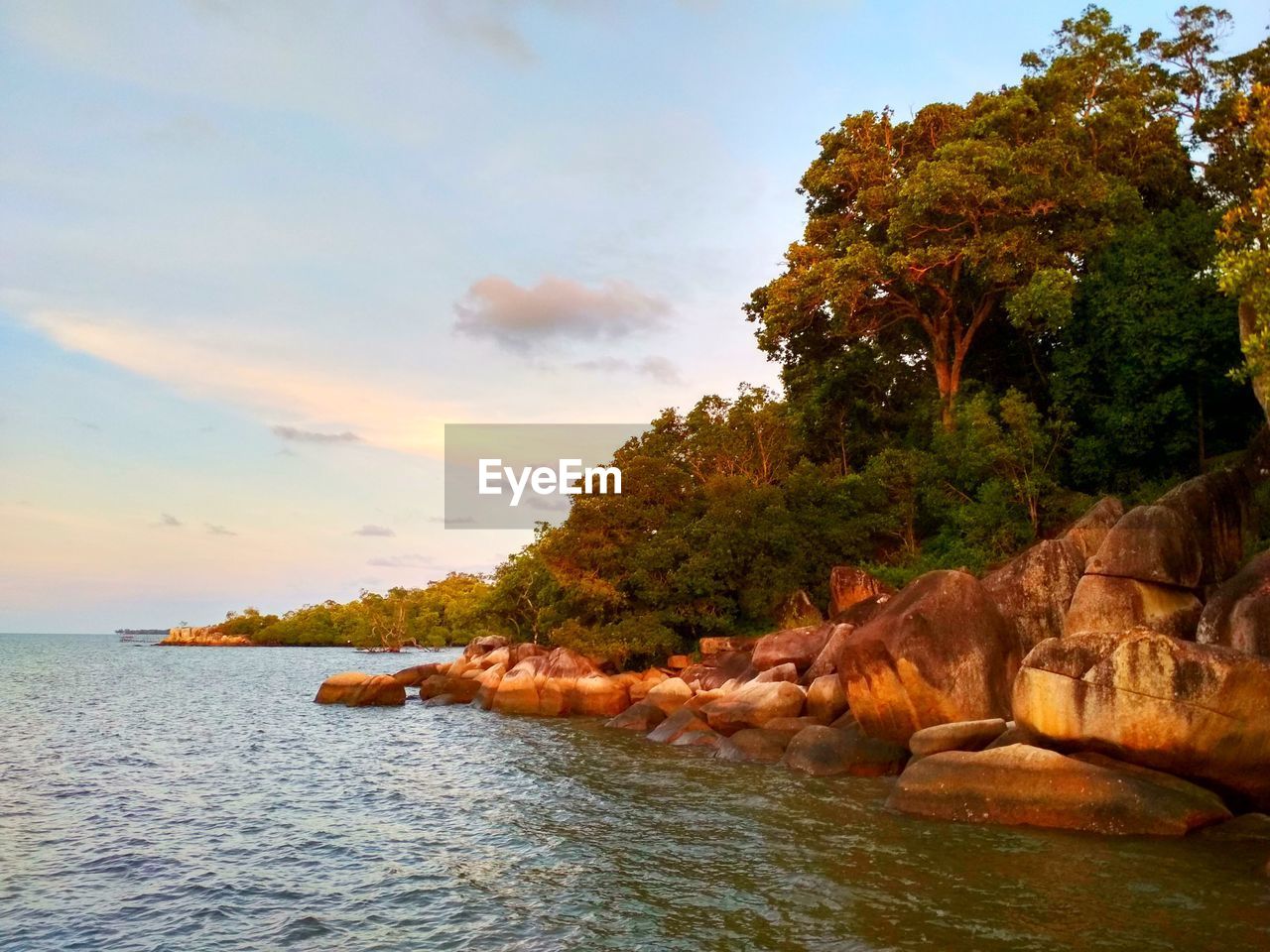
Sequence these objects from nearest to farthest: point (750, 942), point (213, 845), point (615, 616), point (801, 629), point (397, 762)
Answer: point (750, 942), point (213, 845), point (397, 762), point (801, 629), point (615, 616)

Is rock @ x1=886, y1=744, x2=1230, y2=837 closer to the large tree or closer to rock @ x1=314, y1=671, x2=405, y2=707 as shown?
the large tree

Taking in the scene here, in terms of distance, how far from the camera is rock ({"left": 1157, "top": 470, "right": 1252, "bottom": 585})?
19875 mm

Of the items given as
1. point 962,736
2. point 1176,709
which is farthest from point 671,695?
point 1176,709

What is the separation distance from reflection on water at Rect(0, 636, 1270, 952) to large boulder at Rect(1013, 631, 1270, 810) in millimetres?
1562

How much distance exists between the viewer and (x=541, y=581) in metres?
57.0

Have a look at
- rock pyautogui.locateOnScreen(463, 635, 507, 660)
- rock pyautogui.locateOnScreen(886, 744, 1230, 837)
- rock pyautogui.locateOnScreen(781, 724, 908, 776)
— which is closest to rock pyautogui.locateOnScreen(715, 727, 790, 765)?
rock pyautogui.locateOnScreen(781, 724, 908, 776)

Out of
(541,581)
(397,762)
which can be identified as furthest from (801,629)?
(541,581)

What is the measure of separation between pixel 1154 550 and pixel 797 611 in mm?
18826

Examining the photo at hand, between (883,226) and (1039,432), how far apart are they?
37.6ft

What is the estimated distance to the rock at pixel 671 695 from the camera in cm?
3203

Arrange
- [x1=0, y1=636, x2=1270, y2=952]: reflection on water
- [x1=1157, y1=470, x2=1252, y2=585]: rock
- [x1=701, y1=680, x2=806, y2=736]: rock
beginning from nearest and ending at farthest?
[x1=0, y1=636, x2=1270, y2=952]: reflection on water
[x1=1157, y1=470, x2=1252, y2=585]: rock
[x1=701, y1=680, x2=806, y2=736]: rock

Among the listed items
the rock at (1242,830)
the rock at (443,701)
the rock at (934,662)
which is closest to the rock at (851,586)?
the rock at (934,662)

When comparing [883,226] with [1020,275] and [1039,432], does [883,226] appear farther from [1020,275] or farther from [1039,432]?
[1039,432]

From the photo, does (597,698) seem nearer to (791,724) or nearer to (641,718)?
(641,718)
